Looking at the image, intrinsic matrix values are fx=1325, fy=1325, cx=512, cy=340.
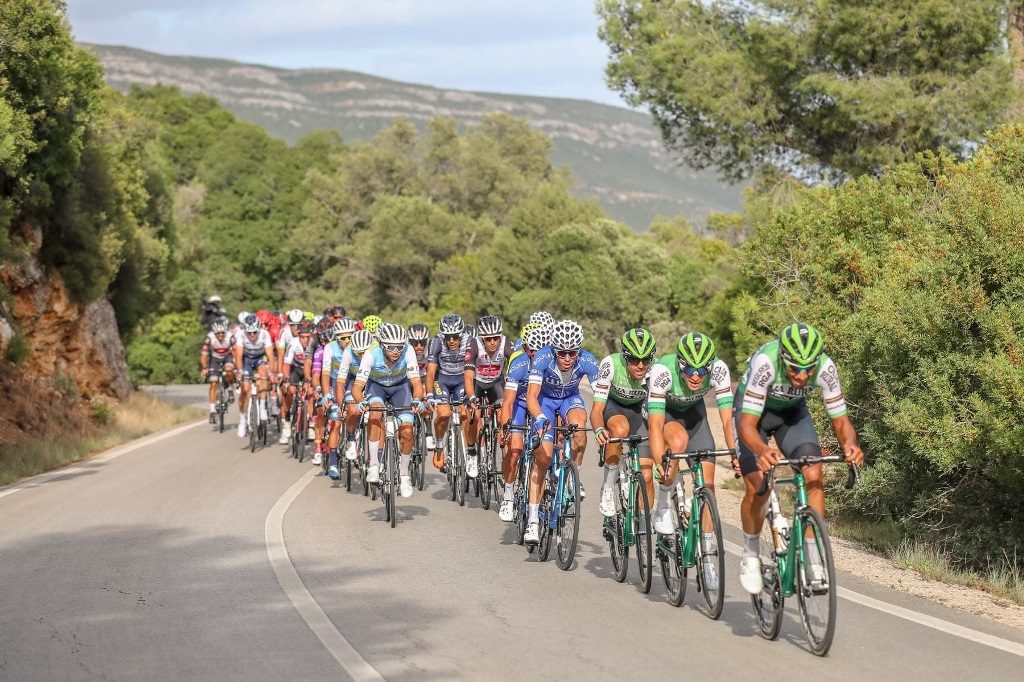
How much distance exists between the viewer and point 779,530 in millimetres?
8250

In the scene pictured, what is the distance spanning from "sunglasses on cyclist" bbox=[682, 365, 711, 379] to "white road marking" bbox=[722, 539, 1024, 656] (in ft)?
6.37

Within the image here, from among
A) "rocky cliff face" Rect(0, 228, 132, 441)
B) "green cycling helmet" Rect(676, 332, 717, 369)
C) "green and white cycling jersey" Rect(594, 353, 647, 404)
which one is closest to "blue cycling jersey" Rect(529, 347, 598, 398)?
"green and white cycling jersey" Rect(594, 353, 647, 404)

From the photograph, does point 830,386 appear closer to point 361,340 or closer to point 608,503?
point 608,503

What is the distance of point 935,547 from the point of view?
41.5 feet

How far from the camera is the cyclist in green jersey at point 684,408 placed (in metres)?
9.38

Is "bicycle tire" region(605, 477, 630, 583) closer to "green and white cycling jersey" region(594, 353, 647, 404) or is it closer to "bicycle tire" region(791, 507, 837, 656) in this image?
"green and white cycling jersey" region(594, 353, 647, 404)

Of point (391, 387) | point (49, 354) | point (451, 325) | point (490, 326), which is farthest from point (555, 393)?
point (49, 354)

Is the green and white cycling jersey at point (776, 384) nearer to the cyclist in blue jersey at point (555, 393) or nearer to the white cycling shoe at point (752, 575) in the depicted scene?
the white cycling shoe at point (752, 575)

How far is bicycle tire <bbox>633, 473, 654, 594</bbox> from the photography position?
32.1ft

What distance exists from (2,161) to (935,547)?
16018 millimetres

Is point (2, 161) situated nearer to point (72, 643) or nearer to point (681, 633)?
point (72, 643)

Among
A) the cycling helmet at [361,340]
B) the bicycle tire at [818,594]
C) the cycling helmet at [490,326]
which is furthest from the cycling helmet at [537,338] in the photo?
the bicycle tire at [818,594]

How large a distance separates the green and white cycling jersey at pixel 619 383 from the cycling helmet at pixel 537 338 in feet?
5.78

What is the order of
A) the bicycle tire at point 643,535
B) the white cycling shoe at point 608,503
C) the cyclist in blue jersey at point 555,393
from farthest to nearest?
the cyclist in blue jersey at point 555,393 < the white cycling shoe at point 608,503 < the bicycle tire at point 643,535
